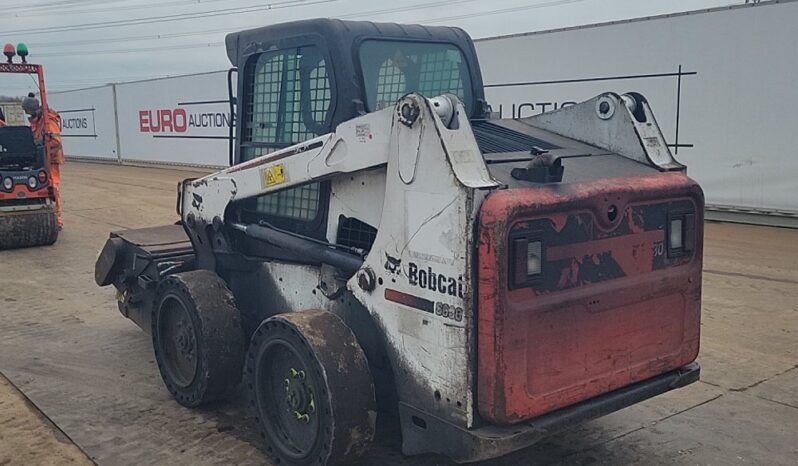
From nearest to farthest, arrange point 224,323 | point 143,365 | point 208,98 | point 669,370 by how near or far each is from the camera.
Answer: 1. point 669,370
2. point 224,323
3. point 143,365
4. point 208,98

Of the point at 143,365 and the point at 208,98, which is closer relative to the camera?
the point at 143,365

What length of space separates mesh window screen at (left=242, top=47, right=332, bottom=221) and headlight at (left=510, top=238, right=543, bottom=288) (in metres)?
1.33

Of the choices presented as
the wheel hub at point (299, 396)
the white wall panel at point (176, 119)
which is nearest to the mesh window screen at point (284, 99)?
the wheel hub at point (299, 396)

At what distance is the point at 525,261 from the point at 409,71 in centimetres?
160

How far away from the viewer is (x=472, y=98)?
4.47m

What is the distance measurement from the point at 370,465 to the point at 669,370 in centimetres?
150

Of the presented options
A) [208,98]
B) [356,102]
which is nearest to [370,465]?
[356,102]

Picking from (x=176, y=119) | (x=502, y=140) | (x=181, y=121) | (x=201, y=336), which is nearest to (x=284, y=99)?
(x=502, y=140)

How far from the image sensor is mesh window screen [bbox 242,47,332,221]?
4.00m

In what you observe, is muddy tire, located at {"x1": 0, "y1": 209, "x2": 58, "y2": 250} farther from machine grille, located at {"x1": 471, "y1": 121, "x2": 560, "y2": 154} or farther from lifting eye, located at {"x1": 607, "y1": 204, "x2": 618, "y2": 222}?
lifting eye, located at {"x1": 607, "y1": 204, "x2": 618, "y2": 222}

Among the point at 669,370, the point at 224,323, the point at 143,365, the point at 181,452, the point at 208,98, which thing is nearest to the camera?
the point at 669,370

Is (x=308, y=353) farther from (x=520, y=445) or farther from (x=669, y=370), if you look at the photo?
(x=669, y=370)

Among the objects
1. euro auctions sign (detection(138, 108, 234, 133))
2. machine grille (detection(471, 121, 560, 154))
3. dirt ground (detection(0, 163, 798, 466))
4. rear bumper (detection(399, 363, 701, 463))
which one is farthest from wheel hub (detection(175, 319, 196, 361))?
euro auctions sign (detection(138, 108, 234, 133))

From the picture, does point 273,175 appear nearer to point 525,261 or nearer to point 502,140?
point 502,140
